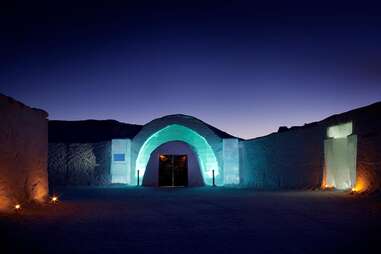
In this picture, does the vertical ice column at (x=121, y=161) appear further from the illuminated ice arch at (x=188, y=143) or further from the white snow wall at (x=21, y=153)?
the white snow wall at (x=21, y=153)

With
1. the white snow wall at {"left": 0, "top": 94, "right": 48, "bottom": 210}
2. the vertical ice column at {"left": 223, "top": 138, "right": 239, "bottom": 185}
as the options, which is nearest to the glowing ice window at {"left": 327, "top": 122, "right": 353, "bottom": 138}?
the vertical ice column at {"left": 223, "top": 138, "right": 239, "bottom": 185}

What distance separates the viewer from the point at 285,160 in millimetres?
18312

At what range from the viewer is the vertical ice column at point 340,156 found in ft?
46.7

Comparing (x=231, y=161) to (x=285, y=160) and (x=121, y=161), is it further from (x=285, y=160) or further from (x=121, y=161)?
(x=121, y=161)

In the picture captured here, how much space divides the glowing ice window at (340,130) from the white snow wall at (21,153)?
10.4 metres

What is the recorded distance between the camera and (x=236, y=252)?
15.4ft

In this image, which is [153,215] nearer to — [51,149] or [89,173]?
[89,173]

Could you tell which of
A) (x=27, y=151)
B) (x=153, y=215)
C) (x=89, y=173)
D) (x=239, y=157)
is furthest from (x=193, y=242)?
(x=89, y=173)

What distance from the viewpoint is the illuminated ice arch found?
23719 mm

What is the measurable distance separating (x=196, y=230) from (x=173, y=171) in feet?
60.8

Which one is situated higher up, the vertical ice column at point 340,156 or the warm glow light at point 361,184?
the vertical ice column at point 340,156

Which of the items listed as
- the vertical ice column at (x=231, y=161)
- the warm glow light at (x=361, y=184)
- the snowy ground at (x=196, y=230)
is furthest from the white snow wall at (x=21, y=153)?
the vertical ice column at (x=231, y=161)

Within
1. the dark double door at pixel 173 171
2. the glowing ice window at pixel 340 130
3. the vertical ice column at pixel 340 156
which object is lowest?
the dark double door at pixel 173 171

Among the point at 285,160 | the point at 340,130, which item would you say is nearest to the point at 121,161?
the point at 285,160
